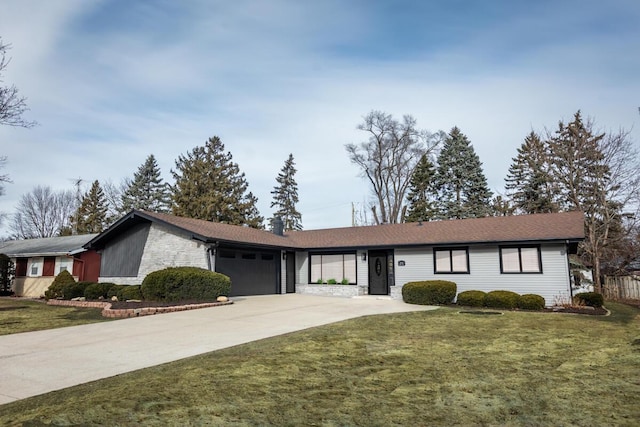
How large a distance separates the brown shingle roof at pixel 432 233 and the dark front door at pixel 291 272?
78 centimetres

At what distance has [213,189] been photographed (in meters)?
34.6

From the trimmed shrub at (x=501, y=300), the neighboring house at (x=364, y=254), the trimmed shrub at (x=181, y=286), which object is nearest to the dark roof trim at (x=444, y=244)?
the neighboring house at (x=364, y=254)

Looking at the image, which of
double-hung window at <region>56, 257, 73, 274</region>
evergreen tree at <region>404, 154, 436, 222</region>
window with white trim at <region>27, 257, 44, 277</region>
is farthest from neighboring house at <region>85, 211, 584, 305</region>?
evergreen tree at <region>404, 154, 436, 222</region>

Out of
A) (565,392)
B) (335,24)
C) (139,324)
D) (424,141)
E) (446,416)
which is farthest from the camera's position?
(424,141)

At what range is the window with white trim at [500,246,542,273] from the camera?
15438mm

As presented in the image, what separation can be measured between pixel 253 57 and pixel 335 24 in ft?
10.5

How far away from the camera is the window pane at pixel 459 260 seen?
1678cm

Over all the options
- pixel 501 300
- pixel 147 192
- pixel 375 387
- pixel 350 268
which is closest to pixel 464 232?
pixel 501 300

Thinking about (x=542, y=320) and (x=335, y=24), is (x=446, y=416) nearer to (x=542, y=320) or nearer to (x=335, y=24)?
(x=542, y=320)

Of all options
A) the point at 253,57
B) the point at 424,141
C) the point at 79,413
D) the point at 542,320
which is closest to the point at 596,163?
the point at 424,141

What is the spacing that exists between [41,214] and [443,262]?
4674cm

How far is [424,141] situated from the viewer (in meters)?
34.3

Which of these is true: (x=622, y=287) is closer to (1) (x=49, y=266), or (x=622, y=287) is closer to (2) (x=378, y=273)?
(2) (x=378, y=273)

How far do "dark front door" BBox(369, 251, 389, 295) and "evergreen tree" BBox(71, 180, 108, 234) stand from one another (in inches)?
1272
